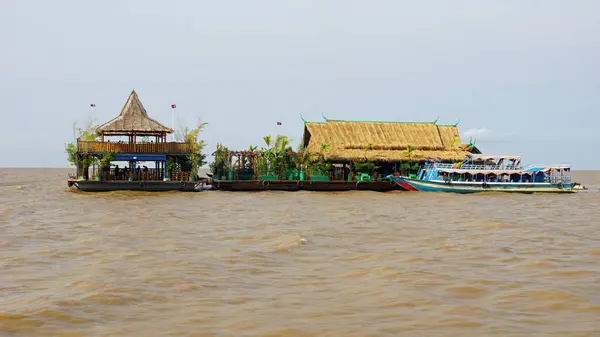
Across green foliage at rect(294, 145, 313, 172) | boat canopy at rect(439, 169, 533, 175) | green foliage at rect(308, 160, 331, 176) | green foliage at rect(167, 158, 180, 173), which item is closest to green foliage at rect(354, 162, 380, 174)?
green foliage at rect(308, 160, 331, 176)

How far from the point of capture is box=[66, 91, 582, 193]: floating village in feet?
120

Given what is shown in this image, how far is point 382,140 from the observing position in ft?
146

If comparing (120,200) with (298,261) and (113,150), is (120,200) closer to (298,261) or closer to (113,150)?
(113,150)

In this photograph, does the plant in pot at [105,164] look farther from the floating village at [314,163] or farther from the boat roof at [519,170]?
the boat roof at [519,170]

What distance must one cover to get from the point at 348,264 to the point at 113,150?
27313 millimetres

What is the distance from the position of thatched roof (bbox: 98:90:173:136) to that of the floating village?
0.19ft

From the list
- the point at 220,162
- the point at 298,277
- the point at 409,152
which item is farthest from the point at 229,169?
the point at 298,277

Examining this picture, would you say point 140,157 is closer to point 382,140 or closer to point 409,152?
point 382,140

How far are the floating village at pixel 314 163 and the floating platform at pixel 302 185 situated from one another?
0.06 meters

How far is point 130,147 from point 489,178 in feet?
72.8

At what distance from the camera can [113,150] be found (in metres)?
36.5

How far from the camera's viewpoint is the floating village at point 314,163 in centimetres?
3656

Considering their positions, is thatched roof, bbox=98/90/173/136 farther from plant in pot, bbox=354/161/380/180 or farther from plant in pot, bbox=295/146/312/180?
plant in pot, bbox=354/161/380/180

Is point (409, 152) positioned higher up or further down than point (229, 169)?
higher up
